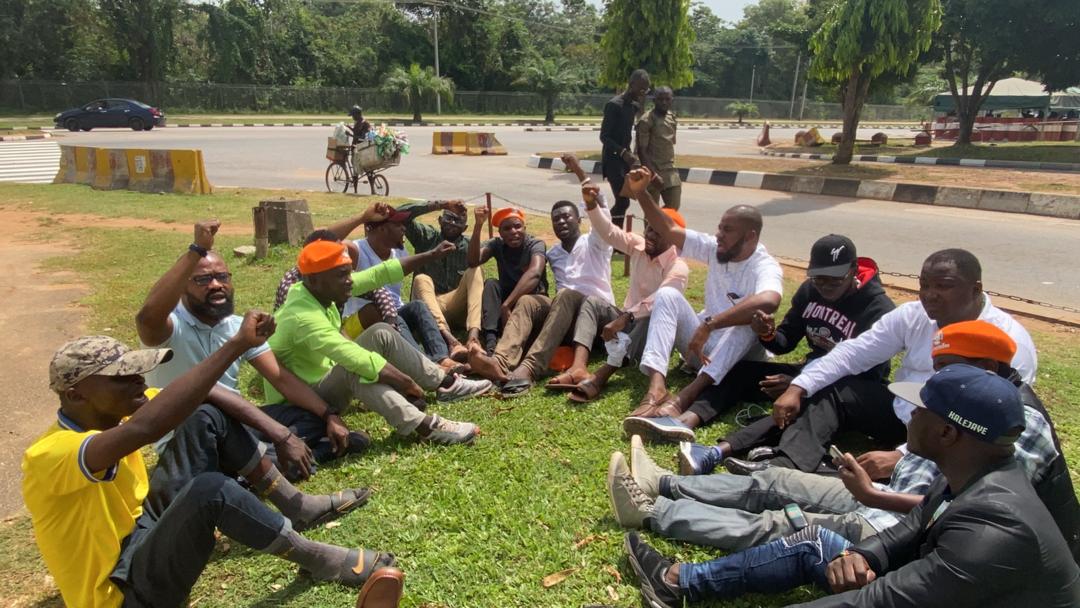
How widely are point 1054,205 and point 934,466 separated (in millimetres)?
10688

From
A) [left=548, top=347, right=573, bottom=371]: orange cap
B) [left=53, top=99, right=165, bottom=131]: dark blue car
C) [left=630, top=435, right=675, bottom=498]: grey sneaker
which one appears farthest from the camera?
[left=53, top=99, right=165, bottom=131]: dark blue car

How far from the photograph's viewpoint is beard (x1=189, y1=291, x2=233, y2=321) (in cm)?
346

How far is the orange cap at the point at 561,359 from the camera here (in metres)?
5.05

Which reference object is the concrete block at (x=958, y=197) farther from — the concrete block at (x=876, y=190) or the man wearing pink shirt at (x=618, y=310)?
the man wearing pink shirt at (x=618, y=310)

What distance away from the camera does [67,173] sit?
15.6 metres

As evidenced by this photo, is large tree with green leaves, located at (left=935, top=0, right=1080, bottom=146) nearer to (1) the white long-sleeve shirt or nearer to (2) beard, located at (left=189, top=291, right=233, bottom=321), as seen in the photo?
(1) the white long-sleeve shirt

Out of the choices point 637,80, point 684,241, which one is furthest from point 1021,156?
point 684,241

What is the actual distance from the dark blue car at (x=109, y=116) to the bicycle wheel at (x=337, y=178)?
19.3 metres

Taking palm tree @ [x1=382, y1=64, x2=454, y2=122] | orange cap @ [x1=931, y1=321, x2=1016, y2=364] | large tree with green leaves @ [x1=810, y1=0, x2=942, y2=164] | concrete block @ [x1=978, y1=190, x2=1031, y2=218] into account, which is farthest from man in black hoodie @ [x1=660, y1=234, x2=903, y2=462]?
palm tree @ [x1=382, y1=64, x2=454, y2=122]

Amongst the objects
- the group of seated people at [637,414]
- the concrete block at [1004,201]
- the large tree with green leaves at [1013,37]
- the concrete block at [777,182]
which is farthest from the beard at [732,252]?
the large tree with green leaves at [1013,37]

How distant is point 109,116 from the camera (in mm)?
28531

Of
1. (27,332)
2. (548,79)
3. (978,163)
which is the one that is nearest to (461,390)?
(27,332)

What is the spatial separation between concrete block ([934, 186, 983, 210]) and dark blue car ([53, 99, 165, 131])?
96.4 ft

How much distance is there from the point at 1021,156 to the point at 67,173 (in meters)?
24.7
